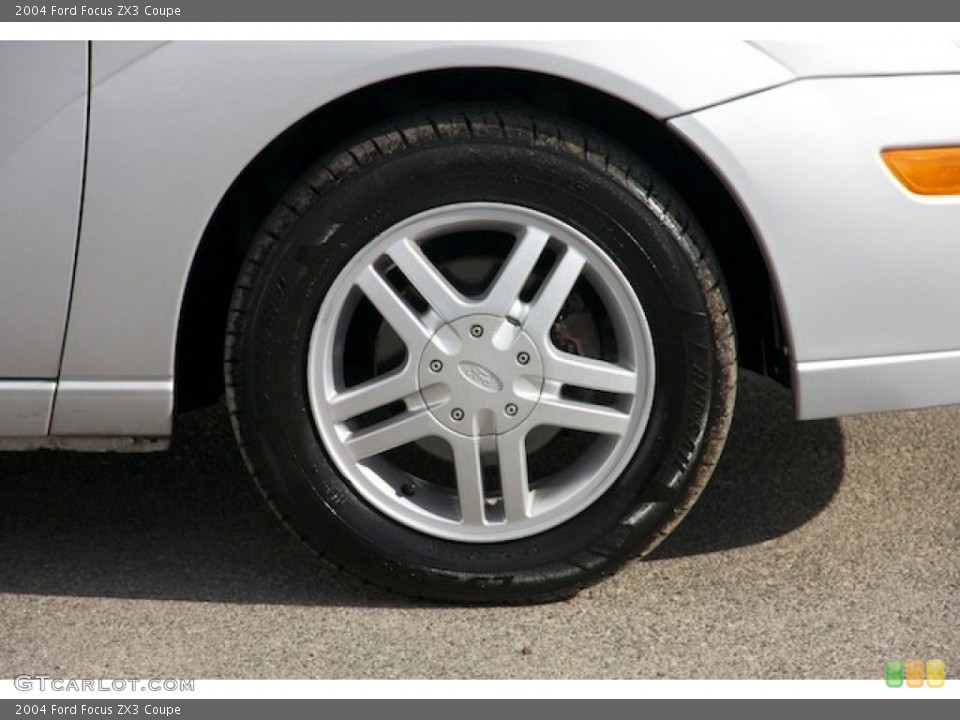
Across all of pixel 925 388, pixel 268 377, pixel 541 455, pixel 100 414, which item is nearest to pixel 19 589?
pixel 100 414

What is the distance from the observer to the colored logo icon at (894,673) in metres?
3.04

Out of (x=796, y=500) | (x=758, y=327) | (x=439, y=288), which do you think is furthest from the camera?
(x=796, y=500)

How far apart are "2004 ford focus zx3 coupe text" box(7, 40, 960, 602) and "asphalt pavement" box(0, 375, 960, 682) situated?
5.9 inches

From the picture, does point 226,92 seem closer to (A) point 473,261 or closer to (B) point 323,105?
(B) point 323,105

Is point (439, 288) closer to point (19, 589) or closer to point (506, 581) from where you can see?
point (506, 581)

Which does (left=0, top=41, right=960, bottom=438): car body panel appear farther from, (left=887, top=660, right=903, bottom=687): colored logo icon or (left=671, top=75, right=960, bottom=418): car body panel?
(left=887, top=660, right=903, bottom=687): colored logo icon

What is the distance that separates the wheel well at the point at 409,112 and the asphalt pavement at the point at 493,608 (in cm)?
42

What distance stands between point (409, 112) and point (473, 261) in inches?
13.0

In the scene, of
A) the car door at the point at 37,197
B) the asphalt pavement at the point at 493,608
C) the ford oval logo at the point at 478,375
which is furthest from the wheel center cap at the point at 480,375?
the car door at the point at 37,197

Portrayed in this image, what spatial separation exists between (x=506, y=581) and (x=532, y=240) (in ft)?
2.24

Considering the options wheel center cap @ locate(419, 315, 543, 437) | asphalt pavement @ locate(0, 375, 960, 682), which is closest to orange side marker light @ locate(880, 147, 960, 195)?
wheel center cap @ locate(419, 315, 543, 437)

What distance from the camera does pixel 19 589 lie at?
3.43 m

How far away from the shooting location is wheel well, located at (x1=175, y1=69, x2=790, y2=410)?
316cm

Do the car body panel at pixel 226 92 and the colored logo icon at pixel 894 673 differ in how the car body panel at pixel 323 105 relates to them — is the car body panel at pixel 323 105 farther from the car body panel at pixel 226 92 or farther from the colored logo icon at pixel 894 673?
the colored logo icon at pixel 894 673
